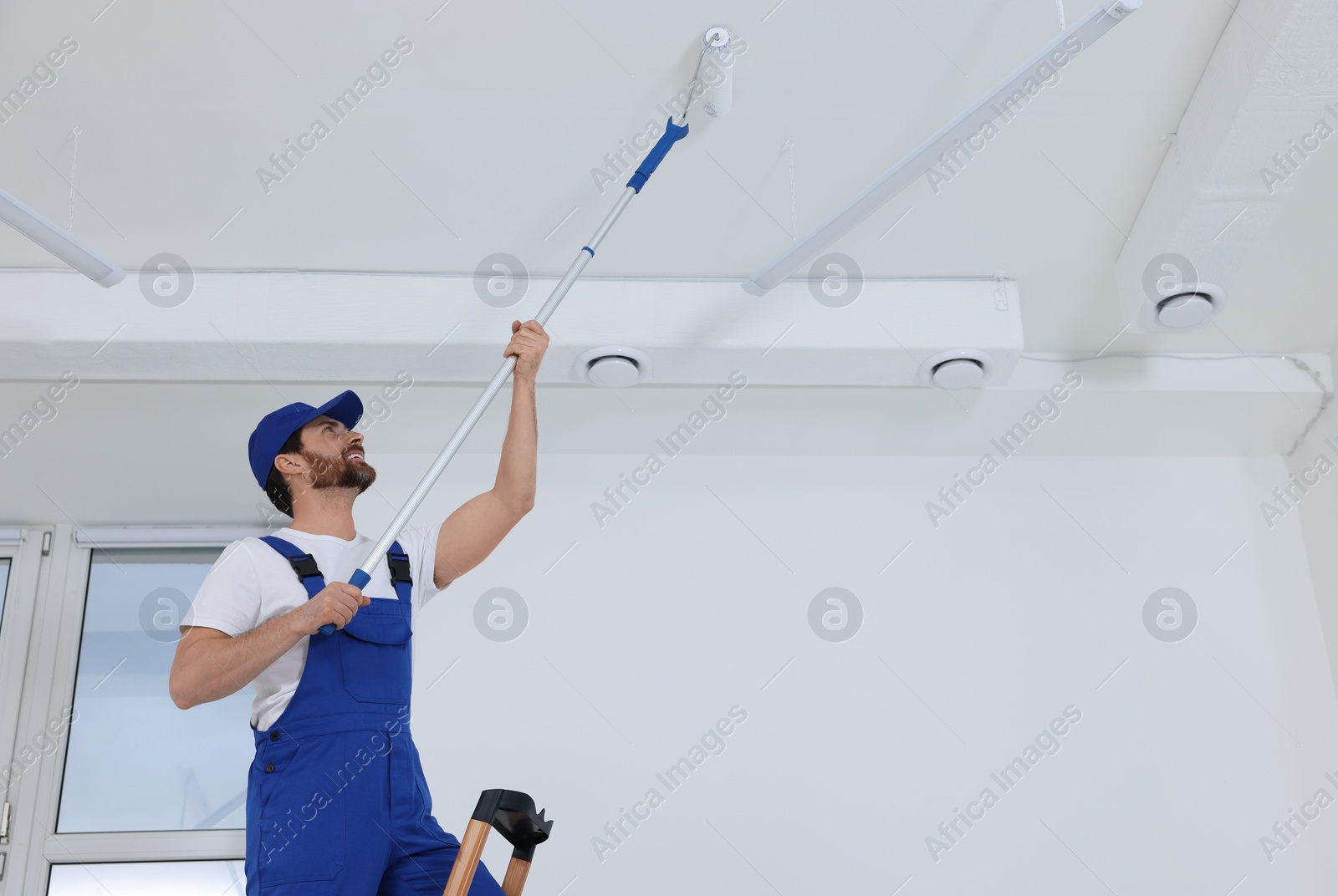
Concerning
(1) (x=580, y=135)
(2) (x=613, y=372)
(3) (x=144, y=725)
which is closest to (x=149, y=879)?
(3) (x=144, y=725)

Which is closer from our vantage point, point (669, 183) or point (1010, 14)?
point (1010, 14)

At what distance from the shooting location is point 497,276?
3.29 m

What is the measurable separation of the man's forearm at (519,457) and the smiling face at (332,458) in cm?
24

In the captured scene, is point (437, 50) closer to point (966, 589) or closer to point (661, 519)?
point (661, 519)

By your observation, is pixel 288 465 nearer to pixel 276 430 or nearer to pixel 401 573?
pixel 276 430

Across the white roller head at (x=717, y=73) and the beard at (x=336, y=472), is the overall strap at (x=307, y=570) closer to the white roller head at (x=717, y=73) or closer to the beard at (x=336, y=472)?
the beard at (x=336, y=472)

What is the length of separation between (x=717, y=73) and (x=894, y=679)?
6.64 ft

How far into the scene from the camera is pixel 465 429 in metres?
2.37

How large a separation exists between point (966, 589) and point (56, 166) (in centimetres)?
295

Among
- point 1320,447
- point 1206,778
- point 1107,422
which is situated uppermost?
point 1107,422

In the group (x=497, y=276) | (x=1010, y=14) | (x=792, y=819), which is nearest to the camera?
(x=1010, y=14)

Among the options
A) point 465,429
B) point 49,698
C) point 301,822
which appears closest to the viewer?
point 301,822

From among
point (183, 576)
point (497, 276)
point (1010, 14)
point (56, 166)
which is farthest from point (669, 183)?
point (183, 576)

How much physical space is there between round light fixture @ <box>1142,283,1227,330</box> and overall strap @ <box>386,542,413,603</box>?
218 centimetres
